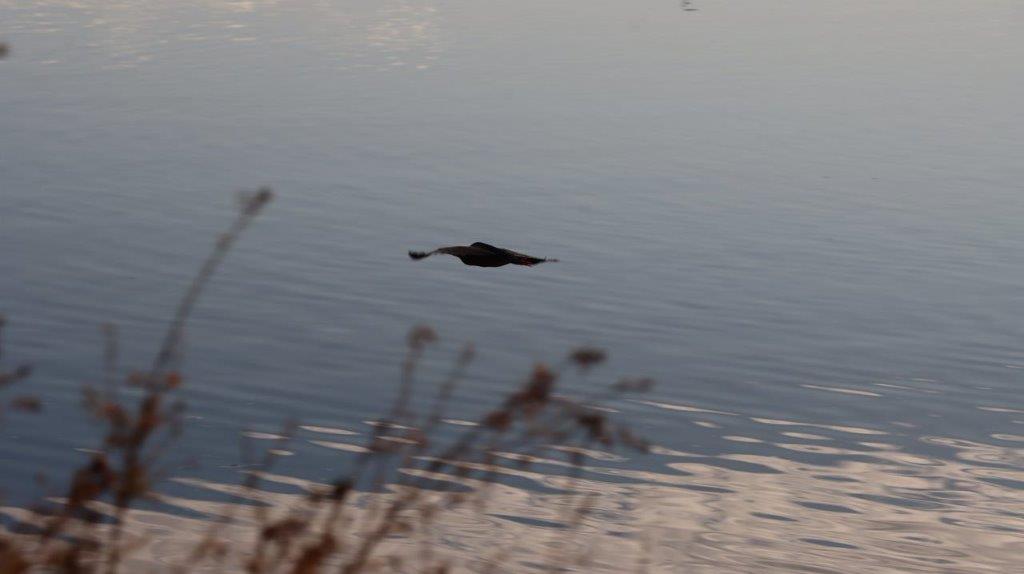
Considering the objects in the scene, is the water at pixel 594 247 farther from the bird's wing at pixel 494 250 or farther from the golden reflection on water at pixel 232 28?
the bird's wing at pixel 494 250

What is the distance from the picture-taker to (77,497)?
3.02 metres

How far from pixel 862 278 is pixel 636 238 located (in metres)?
2.10

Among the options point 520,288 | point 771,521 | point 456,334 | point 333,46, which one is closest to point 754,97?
point 333,46

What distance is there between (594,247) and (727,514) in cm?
630

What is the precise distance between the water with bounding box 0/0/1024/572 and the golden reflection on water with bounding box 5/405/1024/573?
0.03 m

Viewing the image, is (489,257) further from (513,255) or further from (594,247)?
(594,247)

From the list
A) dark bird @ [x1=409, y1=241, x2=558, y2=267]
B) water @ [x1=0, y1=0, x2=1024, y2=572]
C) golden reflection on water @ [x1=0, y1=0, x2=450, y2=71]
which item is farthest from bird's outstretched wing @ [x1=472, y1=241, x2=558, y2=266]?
golden reflection on water @ [x1=0, y1=0, x2=450, y2=71]

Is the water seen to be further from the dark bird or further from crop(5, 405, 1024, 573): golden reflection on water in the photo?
the dark bird

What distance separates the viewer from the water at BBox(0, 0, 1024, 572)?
28.1ft

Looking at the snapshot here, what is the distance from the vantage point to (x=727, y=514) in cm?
778

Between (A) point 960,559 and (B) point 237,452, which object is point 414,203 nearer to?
(B) point 237,452

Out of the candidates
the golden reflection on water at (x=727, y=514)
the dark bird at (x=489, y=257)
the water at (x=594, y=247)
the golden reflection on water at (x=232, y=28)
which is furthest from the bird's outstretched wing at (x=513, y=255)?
the golden reflection on water at (x=232, y=28)

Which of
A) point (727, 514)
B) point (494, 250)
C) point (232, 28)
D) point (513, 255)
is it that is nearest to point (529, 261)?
point (513, 255)

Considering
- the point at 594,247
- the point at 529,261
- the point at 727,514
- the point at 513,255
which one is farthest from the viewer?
the point at 594,247
